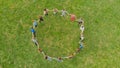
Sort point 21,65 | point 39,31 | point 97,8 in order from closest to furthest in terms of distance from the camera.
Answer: point 21,65, point 39,31, point 97,8

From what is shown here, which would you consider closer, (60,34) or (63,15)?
(60,34)

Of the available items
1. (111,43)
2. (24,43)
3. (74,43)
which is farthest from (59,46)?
(111,43)

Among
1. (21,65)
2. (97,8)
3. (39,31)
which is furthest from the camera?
(97,8)

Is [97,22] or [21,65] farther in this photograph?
[97,22]

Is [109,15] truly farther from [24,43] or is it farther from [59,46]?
[24,43]

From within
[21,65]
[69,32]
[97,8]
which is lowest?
[21,65]

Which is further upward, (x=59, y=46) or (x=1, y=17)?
(x=1, y=17)

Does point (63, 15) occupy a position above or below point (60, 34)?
above
